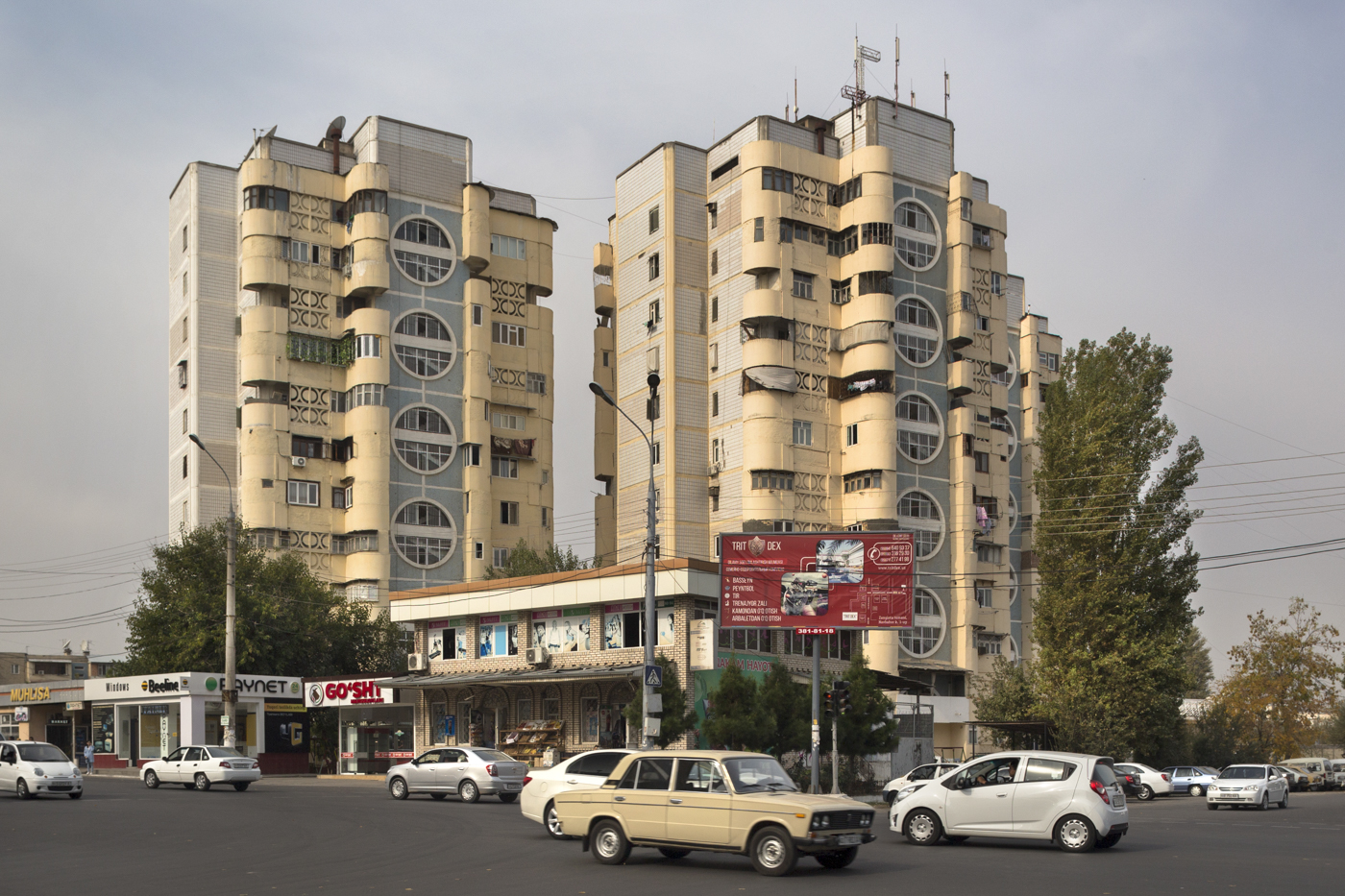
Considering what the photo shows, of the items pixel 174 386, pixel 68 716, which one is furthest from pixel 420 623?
pixel 174 386

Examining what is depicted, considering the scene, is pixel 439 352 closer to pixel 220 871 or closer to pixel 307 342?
pixel 307 342

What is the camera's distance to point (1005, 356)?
88875 millimetres

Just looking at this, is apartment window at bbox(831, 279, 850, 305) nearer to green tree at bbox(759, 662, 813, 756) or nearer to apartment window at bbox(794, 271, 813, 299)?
apartment window at bbox(794, 271, 813, 299)

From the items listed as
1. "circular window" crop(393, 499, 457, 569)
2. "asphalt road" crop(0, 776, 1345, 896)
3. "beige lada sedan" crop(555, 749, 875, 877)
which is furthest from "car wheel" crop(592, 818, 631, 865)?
"circular window" crop(393, 499, 457, 569)

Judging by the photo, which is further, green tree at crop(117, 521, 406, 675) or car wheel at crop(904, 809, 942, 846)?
green tree at crop(117, 521, 406, 675)

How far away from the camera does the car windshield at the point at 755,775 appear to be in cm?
1786

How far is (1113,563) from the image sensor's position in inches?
2111

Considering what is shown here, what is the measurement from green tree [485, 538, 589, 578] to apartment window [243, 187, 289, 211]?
26499mm

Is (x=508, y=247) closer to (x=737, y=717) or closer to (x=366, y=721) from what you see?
(x=366, y=721)

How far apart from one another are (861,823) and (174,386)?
80.6m

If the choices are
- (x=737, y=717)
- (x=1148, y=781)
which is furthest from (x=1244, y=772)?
(x=737, y=717)

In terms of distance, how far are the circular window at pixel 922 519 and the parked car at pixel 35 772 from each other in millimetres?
53692

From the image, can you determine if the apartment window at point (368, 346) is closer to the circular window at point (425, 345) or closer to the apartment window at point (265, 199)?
the circular window at point (425, 345)

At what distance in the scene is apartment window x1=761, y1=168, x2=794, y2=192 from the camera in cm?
7925
